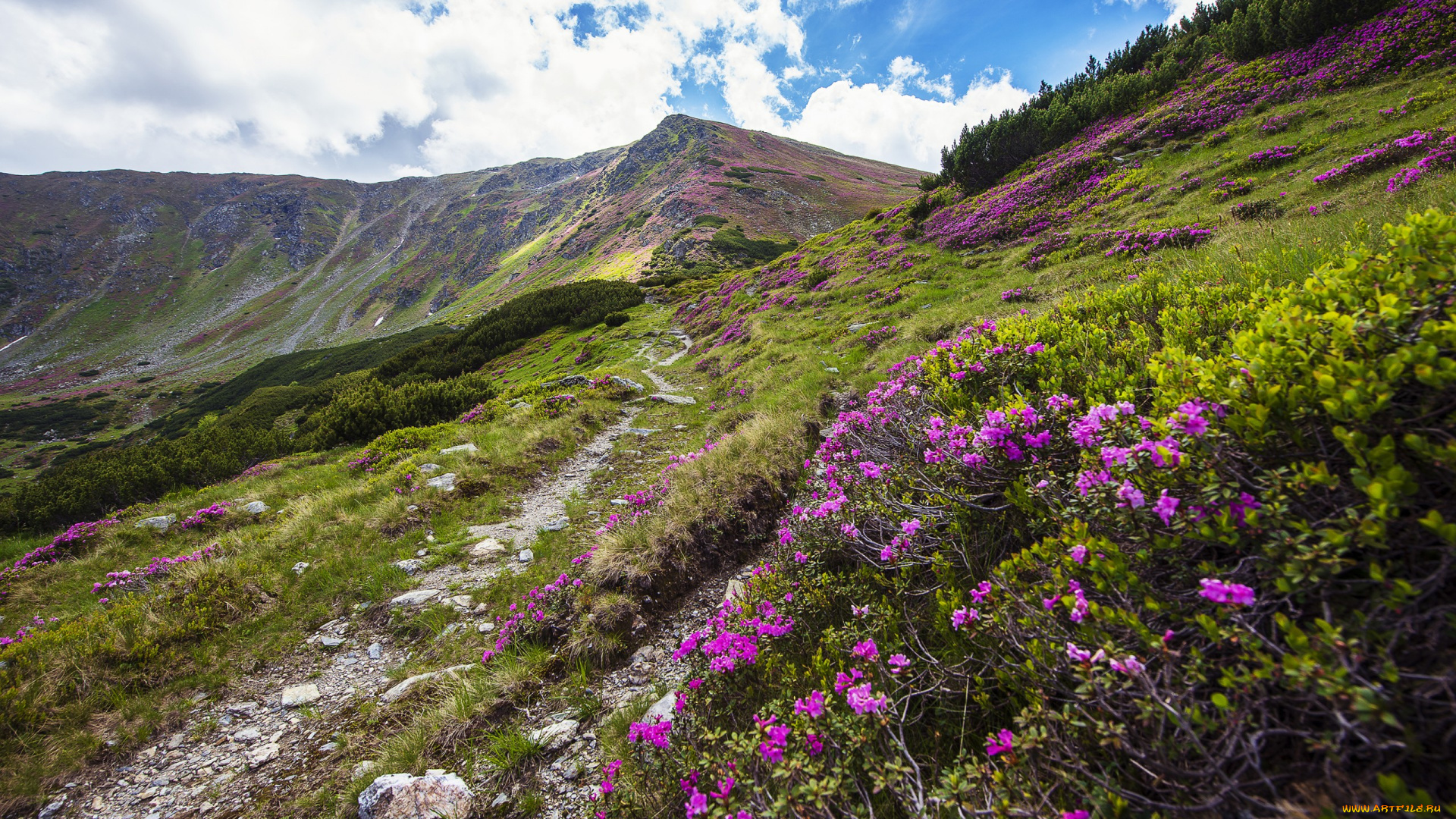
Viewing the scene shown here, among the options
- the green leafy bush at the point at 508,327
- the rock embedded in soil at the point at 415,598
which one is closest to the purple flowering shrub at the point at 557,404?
the rock embedded in soil at the point at 415,598

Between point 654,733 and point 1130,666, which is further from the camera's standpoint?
point 654,733

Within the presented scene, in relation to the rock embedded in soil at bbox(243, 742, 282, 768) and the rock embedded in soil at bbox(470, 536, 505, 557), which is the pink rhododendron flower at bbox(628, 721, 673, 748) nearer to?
the rock embedded in soil at bbox(243, 742, 282, 768)

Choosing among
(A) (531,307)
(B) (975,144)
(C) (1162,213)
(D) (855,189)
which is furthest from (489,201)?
(C) (1162,213)

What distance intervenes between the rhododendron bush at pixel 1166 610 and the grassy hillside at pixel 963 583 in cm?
2

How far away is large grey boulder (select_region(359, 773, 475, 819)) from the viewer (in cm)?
356

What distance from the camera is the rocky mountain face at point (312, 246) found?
3391 inches

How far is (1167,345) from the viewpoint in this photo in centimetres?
362

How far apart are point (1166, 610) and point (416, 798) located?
5.18 metres

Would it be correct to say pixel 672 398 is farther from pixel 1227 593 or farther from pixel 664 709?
pixel 1227 593

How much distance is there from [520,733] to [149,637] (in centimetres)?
562

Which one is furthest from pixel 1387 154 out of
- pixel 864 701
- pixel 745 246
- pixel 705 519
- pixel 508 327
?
pixel 745 246

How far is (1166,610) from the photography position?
6.80ft

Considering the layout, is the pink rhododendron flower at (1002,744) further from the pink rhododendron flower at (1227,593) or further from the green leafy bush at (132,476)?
the green leafy bush at (132,476)

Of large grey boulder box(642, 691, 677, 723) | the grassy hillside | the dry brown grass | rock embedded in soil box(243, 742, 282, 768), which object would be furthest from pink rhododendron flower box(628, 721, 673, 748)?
rock embedded in soil box(243, 742, 282, 768)
